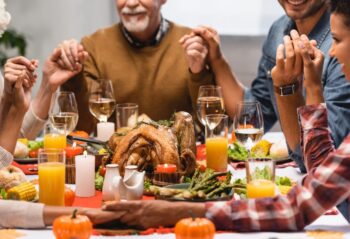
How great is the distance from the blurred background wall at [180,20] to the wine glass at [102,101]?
6.78ft

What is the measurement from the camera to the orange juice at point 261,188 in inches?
84.4

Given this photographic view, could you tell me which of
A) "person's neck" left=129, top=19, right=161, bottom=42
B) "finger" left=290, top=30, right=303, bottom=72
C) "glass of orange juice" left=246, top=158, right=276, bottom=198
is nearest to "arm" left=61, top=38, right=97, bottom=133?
"person's neck" left=129, top=19, right=161, bottom=42

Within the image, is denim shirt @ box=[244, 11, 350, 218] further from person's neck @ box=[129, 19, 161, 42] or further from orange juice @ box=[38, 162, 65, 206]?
orange juice @ box=[38, 162, 65, 206]

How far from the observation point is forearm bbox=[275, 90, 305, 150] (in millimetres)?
2664

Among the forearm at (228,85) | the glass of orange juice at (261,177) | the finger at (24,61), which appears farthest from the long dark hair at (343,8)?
the forearm at (228,85)

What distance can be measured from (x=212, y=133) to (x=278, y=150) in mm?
297

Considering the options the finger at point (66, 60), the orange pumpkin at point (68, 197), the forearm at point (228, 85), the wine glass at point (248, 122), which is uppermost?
the finger at point (66, 60)

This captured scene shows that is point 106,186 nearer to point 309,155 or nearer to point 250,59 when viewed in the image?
point 309,155

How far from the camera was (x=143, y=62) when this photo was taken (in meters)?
4.01

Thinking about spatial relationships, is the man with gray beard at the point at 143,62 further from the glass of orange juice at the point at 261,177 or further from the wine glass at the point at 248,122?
the glass of orange juice at the point at 261,177

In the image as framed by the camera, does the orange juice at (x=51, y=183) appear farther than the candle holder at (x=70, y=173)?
No

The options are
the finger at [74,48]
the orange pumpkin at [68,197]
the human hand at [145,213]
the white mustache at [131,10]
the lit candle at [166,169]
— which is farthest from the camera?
the white mustache at [131,10]

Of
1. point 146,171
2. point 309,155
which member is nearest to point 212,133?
point 146,171

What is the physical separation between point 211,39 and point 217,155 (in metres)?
0.96
